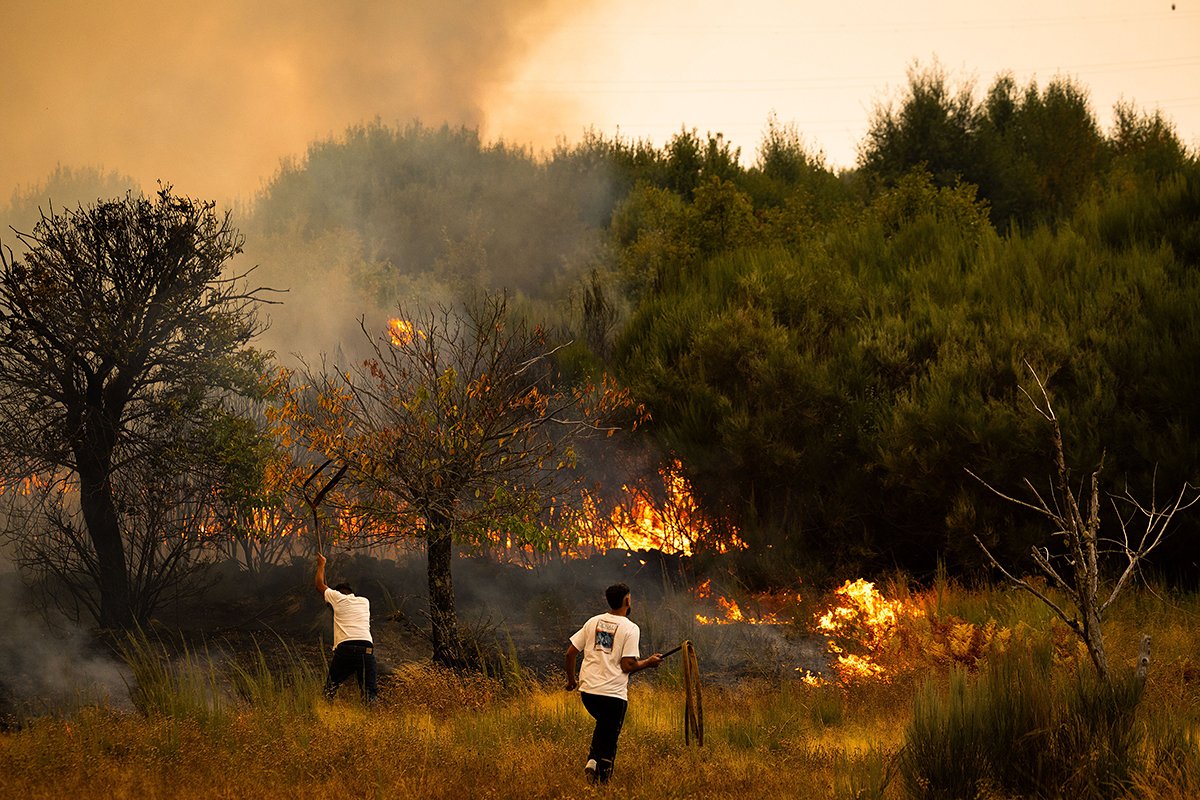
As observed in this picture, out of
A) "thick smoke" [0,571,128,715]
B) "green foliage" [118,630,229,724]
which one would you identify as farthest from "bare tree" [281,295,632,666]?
"thick smoke" [0,571,128,715]

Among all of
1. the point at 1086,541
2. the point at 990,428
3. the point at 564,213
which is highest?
the point at 564,213

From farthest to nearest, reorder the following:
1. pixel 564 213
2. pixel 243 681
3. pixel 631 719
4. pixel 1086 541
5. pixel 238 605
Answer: pixel 564 213 → pixel 238 605 → pixel 243 681 → pixel 631 719 → pixel 1086 541

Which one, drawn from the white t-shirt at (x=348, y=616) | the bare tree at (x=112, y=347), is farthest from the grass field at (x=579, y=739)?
the bare tree at (x=112, y=347)

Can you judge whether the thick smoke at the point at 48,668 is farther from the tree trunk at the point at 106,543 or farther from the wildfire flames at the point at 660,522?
the wildfire flames at the point at 660,522

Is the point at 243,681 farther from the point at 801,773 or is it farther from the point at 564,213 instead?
the point at 564,213

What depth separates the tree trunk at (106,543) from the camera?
1588cm

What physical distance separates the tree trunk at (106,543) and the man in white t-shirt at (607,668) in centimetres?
944

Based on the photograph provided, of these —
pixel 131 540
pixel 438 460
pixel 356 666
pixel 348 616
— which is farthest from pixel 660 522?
pixel 348 616

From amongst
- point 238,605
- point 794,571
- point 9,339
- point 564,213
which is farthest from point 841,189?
point 9,339

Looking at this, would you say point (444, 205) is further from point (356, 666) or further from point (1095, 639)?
point (1095, 639)

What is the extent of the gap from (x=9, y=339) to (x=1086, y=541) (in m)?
13.1

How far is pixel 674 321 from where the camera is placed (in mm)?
24156

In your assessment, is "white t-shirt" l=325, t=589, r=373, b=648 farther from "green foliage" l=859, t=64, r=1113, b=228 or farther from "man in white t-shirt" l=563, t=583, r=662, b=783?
"green foliage" l=859, t=64, r=1113, b=228

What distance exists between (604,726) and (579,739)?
2.53 m
